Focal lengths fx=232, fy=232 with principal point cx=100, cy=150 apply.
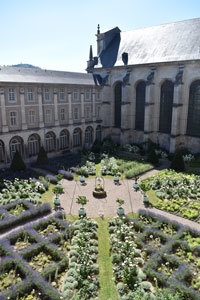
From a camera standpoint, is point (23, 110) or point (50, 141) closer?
point (23, 110)

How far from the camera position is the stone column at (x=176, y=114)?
3122 cm

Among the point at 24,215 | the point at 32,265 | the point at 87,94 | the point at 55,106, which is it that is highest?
the point at 87,94

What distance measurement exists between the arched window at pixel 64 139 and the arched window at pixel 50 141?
4.70ft

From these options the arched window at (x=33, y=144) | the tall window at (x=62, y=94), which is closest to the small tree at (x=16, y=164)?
the arched window at (x=33, y=144)

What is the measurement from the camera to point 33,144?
103ft

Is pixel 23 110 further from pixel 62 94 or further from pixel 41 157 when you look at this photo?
pixel 62 94

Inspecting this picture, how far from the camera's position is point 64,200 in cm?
2070

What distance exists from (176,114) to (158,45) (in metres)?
11.4

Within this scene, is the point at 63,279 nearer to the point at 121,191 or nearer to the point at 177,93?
the point at 121,191

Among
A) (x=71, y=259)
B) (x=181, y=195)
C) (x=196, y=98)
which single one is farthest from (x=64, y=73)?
(x=71, y=259)

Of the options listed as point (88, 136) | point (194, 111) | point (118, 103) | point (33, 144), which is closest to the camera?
point (33, 144)

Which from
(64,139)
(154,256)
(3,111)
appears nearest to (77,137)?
(64,139)

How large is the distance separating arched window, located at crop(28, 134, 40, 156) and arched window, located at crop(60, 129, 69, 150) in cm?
398

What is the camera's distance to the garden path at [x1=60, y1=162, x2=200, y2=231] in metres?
18.2
